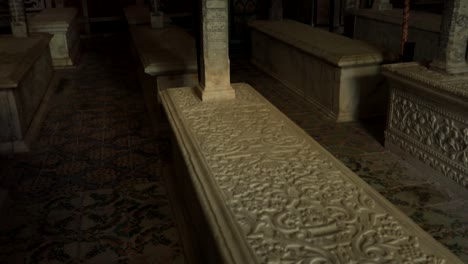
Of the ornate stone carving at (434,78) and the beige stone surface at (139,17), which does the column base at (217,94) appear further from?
the beige stone surface at (139,17)

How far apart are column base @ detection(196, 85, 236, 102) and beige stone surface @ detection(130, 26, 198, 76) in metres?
1.25

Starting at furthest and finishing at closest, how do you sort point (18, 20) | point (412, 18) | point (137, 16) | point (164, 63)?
point (137, 16) < point (412, 18) < point (18, 20) < point (164, 63)

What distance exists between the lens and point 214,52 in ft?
11.1

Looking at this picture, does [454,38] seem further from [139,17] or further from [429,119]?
[139,17]

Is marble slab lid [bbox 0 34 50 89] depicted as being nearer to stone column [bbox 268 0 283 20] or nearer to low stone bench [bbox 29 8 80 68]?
low stone bench [bbox 29 8 80 68]

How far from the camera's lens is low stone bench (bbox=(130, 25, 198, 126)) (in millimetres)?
4613

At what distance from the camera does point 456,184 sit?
325cm

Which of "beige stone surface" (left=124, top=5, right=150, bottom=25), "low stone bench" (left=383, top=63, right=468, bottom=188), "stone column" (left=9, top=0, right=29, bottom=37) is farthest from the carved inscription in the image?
"beige stone surface" (left=124, top=5, right=150, bottom=25)

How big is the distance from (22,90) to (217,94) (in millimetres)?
2207

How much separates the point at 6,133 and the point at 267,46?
4025 mm

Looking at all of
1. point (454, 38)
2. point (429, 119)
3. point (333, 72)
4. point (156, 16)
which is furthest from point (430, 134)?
point (156, 16)

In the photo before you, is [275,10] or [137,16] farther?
[137,16]

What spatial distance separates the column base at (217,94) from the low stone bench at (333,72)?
152cm

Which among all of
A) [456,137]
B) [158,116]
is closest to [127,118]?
[158,116]
